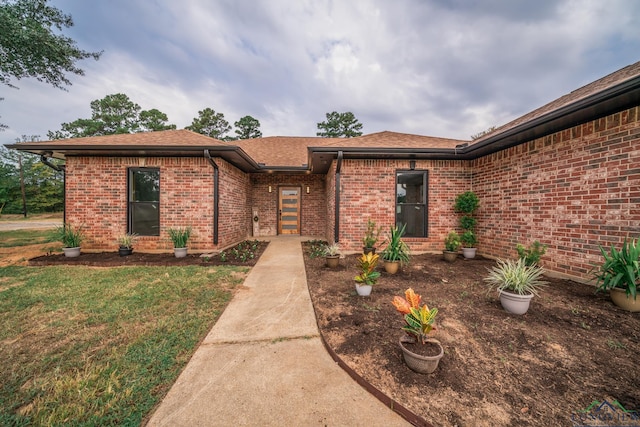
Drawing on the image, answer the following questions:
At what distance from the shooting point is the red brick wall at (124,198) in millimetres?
5890

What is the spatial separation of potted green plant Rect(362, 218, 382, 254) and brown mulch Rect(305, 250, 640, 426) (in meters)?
1.94

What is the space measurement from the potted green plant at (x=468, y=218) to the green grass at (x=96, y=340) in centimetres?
536

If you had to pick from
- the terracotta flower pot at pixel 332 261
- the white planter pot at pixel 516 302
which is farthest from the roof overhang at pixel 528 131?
the white planter pot at pixel 516 302

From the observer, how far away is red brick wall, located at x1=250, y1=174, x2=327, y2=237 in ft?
31.3

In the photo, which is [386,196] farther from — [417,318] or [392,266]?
[417,318]

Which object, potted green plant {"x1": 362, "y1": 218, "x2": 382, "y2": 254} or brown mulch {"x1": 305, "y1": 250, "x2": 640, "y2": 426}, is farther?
potted green plant {"x1": 362, "y1": 218, "x2": 382, "y2": 254}

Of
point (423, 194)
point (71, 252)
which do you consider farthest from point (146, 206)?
point (423, 194)

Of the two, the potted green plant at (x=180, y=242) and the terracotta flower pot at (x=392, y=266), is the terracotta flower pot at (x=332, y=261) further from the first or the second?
the potted green plant at (x=180, y=242)

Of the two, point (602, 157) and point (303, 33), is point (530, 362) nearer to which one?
point (602, 157)

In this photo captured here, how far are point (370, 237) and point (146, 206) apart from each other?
20.3 ft

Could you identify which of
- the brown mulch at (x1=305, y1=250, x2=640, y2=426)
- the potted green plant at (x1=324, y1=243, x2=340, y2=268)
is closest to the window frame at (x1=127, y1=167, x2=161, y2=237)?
the potted green plant at (x1=324, y1=243, x2=340, y2=268)

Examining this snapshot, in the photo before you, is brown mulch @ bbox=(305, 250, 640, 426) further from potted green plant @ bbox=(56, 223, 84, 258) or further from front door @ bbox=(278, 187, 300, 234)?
front door @ bbox=(278, 187, 300, 234)

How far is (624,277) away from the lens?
105 inches

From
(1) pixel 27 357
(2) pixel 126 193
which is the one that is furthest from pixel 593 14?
(2) pixel 126 193
